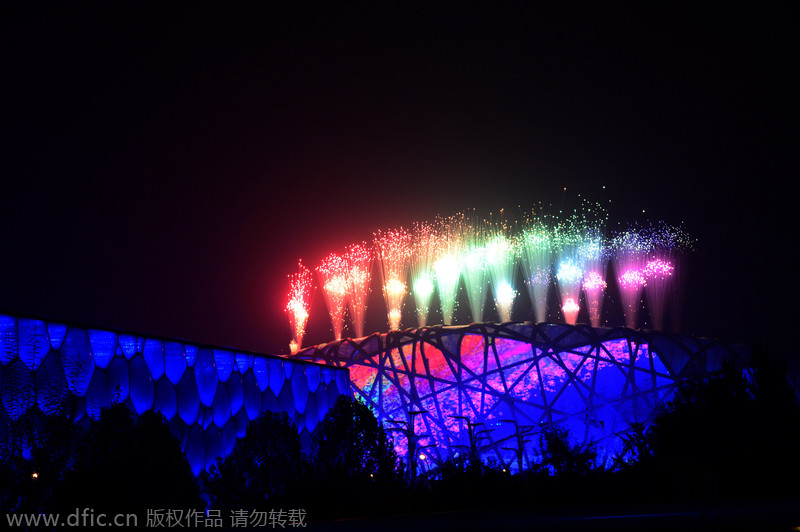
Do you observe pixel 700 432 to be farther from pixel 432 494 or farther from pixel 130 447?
pixel 130 447

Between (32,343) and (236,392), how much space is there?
10474 millimetres

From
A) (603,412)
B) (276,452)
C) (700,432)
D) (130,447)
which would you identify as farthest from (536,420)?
(130,447)

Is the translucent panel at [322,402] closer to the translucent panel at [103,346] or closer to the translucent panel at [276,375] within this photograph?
the translucent panel at [276,375]

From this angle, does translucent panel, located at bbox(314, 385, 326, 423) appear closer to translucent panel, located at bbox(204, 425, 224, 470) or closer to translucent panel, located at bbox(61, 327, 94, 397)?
translucent panel, located at bbox(204, 425, 224, 470)

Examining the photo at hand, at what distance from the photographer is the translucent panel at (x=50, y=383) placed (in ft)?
56.5

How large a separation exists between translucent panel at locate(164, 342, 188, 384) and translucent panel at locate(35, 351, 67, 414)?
5030 mm

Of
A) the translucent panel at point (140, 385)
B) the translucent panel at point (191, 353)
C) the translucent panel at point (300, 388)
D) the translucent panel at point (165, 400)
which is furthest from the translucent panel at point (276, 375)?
the translucent panel at point (140, 385)

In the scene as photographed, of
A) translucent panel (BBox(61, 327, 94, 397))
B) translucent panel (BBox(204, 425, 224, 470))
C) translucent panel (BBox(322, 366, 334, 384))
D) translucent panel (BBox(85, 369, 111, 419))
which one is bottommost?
translucent panel (BBox(204, 425, 224, 470))

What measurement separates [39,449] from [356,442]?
12.8 meters

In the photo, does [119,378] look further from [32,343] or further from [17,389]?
[17,389]

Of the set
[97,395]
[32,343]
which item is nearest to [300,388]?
[97,395]

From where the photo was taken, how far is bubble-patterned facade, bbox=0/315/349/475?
725 inches

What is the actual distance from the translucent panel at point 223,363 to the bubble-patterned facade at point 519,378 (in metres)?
25.0

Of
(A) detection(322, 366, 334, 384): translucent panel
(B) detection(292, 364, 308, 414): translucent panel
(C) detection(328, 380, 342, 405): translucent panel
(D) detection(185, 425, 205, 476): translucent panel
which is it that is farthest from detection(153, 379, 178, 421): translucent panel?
(C) detection(328, 380, 342, 405): translucent panel
